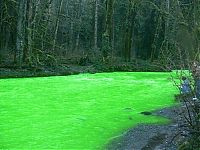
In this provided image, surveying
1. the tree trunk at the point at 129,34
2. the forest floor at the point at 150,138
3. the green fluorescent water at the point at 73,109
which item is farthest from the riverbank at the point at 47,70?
the tree trunk at the point at 129,34

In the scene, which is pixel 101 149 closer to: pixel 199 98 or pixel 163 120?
pixel 199 98

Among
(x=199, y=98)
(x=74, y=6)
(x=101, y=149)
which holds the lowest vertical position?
(x=101, y=149)

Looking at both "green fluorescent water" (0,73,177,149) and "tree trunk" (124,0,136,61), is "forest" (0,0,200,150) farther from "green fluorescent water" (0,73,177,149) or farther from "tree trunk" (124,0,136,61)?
"tree trunk" (124,0,136,61)

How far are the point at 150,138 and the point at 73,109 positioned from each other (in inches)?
113

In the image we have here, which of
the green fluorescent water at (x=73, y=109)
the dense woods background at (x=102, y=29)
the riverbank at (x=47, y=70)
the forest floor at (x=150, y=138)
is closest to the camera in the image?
the forest floor at (x=150, y=138)

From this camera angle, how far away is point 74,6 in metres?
48.3

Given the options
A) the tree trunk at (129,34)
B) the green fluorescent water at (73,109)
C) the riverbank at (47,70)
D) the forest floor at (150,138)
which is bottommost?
the forest floor at (150,138)

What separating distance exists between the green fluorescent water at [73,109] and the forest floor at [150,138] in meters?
0.26

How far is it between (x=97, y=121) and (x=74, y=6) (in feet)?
130

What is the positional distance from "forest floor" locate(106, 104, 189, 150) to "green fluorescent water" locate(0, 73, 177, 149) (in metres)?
0.26

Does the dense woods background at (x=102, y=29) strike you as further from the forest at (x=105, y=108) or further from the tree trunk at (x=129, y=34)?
the forest at (x=105, y=108)

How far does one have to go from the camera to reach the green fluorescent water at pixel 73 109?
329 inches

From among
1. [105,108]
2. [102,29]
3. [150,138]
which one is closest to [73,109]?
[105,108]

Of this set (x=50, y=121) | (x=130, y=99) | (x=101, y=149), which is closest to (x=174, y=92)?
(x=130, y=99)
